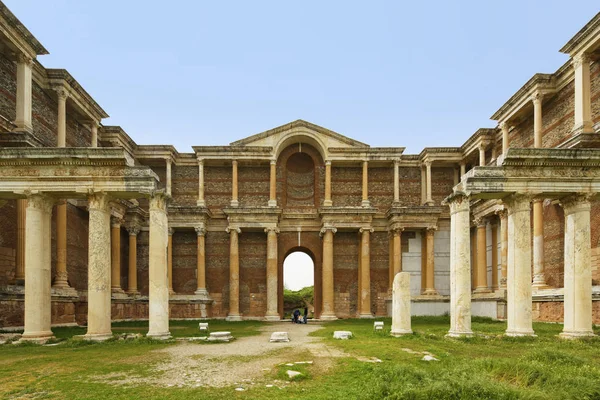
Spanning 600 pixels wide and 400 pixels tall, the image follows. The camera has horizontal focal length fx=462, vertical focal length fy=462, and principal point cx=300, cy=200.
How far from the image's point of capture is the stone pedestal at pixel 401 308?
1764cm

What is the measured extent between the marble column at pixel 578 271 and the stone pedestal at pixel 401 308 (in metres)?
5.30

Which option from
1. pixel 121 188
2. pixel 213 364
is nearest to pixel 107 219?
pixel 121 188

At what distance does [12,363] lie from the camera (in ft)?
39.4

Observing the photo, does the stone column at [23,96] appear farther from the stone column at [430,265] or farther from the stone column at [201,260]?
the stone column at [430,265]

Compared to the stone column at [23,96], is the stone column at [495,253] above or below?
below

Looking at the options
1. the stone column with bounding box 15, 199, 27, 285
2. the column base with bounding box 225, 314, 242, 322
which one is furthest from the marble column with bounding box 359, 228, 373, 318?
the stone column with bounding box 15, 199, 27, 285

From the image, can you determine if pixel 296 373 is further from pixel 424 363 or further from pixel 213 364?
pixel 424 363

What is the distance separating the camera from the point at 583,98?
20812mm

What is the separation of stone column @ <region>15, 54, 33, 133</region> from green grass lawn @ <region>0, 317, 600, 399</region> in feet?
32.9

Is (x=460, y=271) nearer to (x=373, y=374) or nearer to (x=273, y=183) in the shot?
(x=373, y=374)

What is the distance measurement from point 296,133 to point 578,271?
1994 cm

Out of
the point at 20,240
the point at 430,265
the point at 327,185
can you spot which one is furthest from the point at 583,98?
the point at 20,240

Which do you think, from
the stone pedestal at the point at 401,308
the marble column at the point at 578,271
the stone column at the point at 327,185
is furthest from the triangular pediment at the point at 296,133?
the marble column at the point at 578,271

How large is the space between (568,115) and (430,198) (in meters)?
11.4
